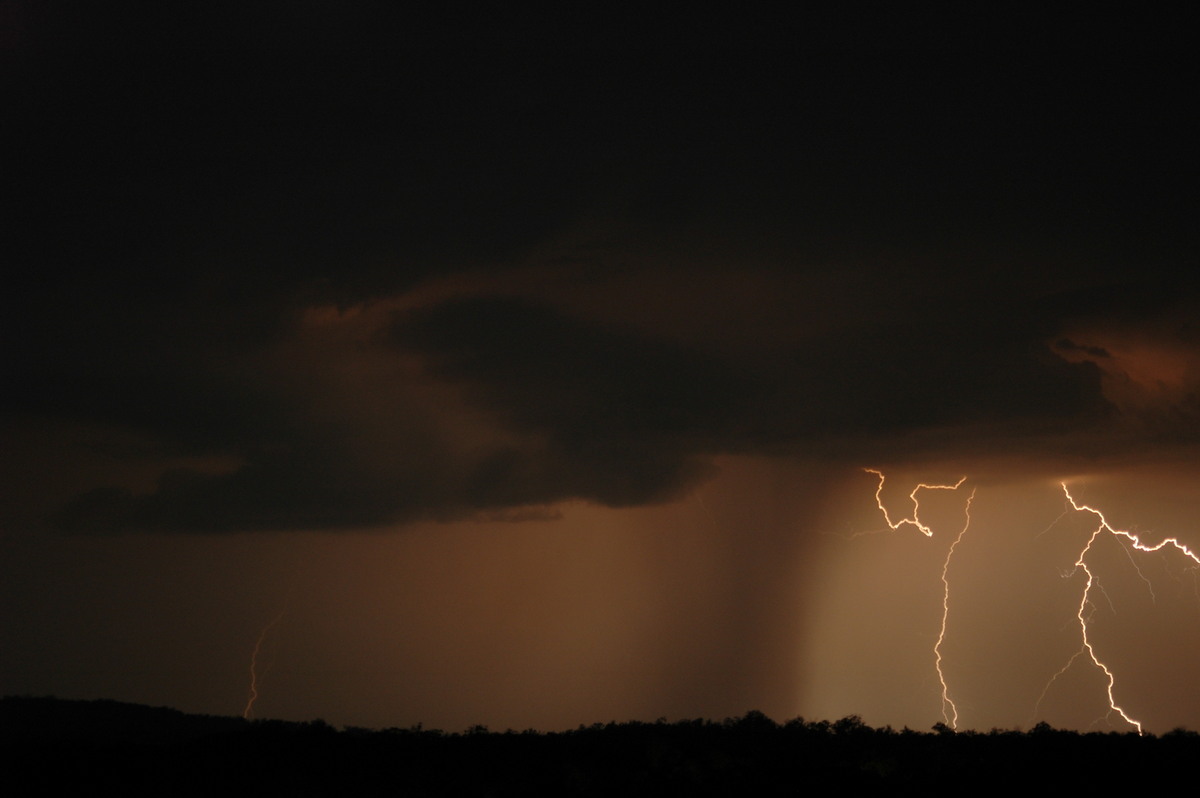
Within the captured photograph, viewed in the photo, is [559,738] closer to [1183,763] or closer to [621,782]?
[621,782]

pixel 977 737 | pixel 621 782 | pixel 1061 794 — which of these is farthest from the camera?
pixel 977 737

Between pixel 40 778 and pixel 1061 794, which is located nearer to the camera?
pixel 1061 794

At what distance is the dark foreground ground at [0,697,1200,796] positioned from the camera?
70.7 feet

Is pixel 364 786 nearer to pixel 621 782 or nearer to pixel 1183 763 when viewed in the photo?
pixel 621 782

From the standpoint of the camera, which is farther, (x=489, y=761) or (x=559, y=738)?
(x=559, y=738)

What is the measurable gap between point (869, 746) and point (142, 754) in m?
17.2

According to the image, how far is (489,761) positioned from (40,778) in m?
10.1

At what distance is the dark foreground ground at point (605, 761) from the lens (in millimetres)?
21562

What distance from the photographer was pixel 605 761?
944 inches

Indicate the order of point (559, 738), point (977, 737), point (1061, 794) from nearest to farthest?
point (1061, 794) → point (977, 737) → point (559, 738)

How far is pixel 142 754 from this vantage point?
87.4ft

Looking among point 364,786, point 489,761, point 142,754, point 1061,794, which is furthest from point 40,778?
point 1061,794

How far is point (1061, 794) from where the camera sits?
20078mm

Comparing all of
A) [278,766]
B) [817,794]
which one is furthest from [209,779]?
[817,794]
